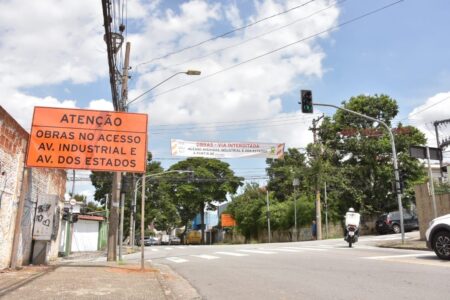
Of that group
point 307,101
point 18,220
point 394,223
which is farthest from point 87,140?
point 394,223

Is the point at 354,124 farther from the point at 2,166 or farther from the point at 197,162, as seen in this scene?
the point at 2,166

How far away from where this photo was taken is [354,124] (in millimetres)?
40625

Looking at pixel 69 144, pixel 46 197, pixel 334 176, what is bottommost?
pixel 46 197

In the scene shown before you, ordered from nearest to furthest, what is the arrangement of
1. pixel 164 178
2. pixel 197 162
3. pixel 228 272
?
pixel 228 272, pixel 164 178, pixel 197 162

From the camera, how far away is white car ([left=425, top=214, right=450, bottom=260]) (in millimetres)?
11492

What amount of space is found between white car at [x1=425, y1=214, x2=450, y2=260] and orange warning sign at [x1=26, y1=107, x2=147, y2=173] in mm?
7905

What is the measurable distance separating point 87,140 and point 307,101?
10.7m

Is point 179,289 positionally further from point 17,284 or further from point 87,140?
point 87,140

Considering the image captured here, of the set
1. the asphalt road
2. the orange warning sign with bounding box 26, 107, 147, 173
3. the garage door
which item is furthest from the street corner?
the garage door

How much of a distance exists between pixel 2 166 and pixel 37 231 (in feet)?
12.4

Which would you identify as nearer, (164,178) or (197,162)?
(164,178)

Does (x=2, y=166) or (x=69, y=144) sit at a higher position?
(x=69, y=144)

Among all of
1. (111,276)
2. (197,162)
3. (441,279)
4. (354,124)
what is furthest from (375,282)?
(197,162)

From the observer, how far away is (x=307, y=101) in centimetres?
1983
